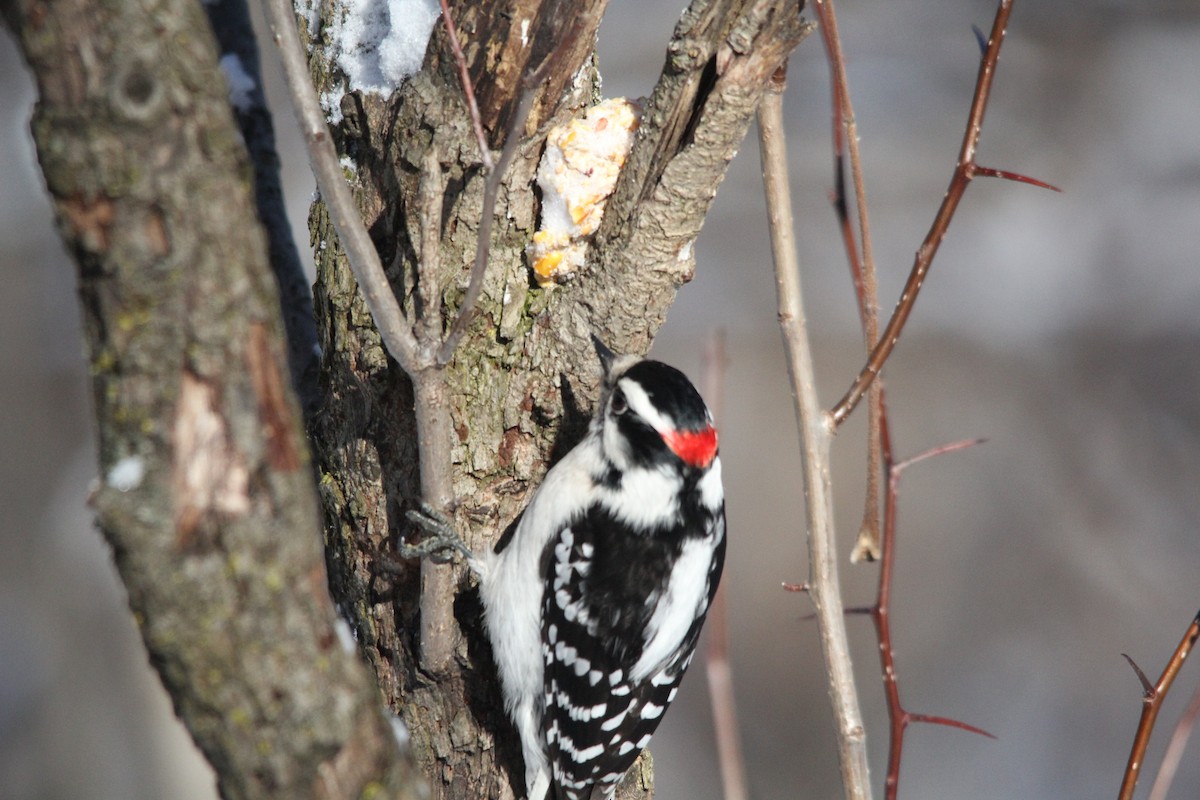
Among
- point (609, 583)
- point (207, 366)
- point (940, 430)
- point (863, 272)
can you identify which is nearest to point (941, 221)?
point (863, 272)

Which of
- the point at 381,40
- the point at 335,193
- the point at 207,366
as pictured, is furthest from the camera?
the point at 381,40

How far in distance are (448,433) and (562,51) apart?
2.74 ft

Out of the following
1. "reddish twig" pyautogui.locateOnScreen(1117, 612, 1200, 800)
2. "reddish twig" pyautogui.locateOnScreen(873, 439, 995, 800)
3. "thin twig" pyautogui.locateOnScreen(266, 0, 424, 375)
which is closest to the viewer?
"thin twig" pyautogui.locateOnScreen(266, 0, 424, 375)

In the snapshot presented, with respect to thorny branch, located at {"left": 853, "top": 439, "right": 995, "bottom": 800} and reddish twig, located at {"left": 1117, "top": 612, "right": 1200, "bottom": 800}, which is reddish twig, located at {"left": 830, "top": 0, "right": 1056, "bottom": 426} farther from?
reddish twig, located at {"left": 1117, "top": 612, "right": 1200, "bottom": 800}

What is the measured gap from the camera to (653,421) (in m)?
2.31

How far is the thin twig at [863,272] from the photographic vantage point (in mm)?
1759

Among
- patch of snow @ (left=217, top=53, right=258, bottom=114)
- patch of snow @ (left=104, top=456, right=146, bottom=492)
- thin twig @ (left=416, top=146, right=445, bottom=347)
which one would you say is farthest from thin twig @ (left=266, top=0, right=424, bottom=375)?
patch of snow @ (left=217, top=53, right=258, bottom=114)

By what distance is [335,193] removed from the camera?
150cm

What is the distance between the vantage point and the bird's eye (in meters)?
2.26

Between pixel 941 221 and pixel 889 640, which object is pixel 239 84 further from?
pixel 889 640

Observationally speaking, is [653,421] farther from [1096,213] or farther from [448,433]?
[1096,213]

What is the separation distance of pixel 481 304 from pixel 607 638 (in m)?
0.90

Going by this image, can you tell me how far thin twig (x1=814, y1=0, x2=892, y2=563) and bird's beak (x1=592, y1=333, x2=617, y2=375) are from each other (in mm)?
582

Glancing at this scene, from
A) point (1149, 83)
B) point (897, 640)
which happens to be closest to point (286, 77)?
point (897, 640)
